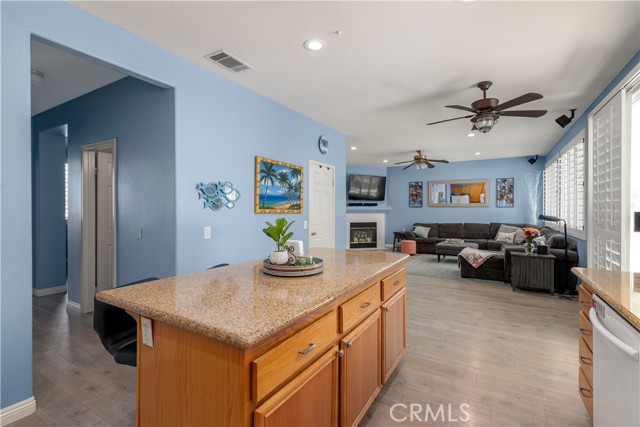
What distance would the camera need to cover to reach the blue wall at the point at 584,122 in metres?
2.80

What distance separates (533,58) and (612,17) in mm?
612

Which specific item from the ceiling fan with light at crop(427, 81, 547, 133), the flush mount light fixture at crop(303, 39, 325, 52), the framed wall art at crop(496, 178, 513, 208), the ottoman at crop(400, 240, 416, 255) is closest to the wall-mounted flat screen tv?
the ottoman at crop(400, 240, 416, 255)

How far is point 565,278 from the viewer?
14.9ft

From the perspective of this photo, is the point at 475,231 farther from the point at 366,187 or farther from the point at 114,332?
the point at 114,332

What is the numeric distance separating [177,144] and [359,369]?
232 centimetres

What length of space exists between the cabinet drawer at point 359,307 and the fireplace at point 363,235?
7.61 metres

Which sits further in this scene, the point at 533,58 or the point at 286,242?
the point at 533,58

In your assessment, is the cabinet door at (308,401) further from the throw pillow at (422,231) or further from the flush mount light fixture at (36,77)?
the throw pillow at (422,231)

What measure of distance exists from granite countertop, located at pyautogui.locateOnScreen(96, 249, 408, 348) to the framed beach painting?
1758mm

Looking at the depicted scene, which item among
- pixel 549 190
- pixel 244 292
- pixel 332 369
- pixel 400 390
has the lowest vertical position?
pixel 400 390

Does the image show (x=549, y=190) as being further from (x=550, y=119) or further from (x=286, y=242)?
(x=286, y=242)

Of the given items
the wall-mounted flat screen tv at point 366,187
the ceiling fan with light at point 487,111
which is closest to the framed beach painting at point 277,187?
the ceiling fan with light at point 487,111

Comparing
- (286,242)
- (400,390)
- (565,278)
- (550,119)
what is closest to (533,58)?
(550,119)

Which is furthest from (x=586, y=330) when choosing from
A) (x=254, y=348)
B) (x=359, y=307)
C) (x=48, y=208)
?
(x=48, y=208)
